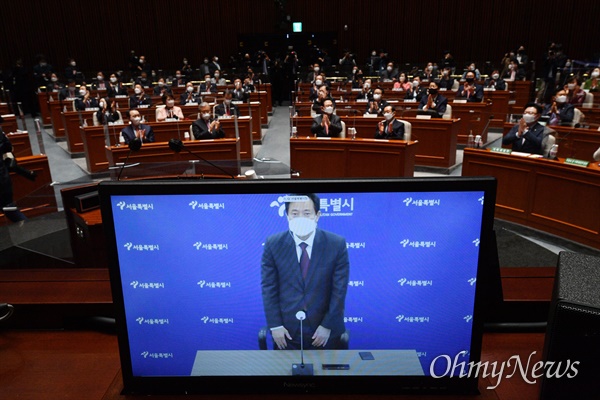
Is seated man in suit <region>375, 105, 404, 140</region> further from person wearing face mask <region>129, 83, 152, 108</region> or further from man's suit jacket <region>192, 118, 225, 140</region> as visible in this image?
person wearing face mask <region>129, 83, 152, 108</region>

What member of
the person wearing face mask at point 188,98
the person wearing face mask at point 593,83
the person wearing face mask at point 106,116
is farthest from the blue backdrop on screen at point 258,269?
the person wearing face mask at point 593,83

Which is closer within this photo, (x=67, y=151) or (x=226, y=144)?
(x=226, y=144)

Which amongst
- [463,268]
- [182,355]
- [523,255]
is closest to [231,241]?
[182,355]

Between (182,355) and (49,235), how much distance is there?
10.6 ft

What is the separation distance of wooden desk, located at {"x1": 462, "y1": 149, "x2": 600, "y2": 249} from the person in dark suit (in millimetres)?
4971

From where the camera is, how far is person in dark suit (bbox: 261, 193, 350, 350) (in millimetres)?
970

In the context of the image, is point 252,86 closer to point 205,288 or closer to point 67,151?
point 67,151

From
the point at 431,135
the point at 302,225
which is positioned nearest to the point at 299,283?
the point at 302,225

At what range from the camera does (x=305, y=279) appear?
3.30ft

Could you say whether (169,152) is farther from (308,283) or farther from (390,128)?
(308,283)

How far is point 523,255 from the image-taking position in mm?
4691

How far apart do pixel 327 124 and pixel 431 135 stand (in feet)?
6.34

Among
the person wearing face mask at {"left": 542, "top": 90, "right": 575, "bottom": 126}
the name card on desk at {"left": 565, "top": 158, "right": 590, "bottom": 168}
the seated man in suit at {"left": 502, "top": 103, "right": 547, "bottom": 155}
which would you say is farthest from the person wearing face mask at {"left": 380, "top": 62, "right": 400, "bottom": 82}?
the name card on desk at {"left": 565, "top": 158, "right": 590, "bottom": 168}

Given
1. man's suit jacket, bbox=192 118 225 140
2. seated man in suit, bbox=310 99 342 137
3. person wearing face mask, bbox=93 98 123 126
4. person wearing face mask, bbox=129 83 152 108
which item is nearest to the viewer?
seated man in suit, bbox=310 99 342 137
